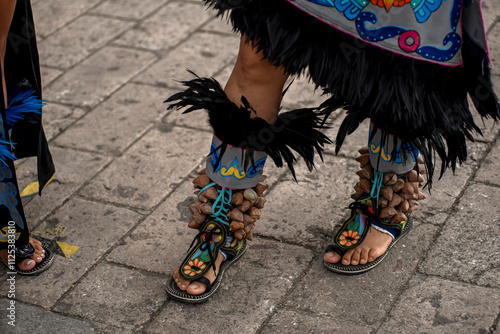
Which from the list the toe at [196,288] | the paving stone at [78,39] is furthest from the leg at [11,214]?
the paving stone at [78,39]

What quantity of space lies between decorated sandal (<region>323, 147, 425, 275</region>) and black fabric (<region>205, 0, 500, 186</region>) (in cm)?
34

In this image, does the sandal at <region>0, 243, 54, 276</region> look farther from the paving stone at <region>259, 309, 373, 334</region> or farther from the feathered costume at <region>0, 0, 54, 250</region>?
the paving stone at <region>259, 309, 373, 334</region>

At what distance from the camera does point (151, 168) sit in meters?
2.72

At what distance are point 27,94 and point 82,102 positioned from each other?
1.05 metres

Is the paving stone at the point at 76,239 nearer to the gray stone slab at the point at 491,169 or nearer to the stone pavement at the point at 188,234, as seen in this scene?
the stone pavement at the point at 188,234

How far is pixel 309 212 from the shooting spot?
243 centimetres

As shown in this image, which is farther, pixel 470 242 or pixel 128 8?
pixel 128 8

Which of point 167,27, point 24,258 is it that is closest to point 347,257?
point 24,258

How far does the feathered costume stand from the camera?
2051 mm

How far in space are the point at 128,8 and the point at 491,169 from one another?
255 centimetres

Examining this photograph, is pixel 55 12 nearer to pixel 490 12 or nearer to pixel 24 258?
pixel 24 258

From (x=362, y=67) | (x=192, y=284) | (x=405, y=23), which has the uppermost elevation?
(x=405, y=23)

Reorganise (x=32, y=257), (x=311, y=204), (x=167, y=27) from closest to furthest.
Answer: (x=32, y=257) < (x=311, y=204) < (x=167, y=27)

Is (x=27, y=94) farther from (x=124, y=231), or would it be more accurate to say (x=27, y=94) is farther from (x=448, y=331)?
(x=448, y=331)
